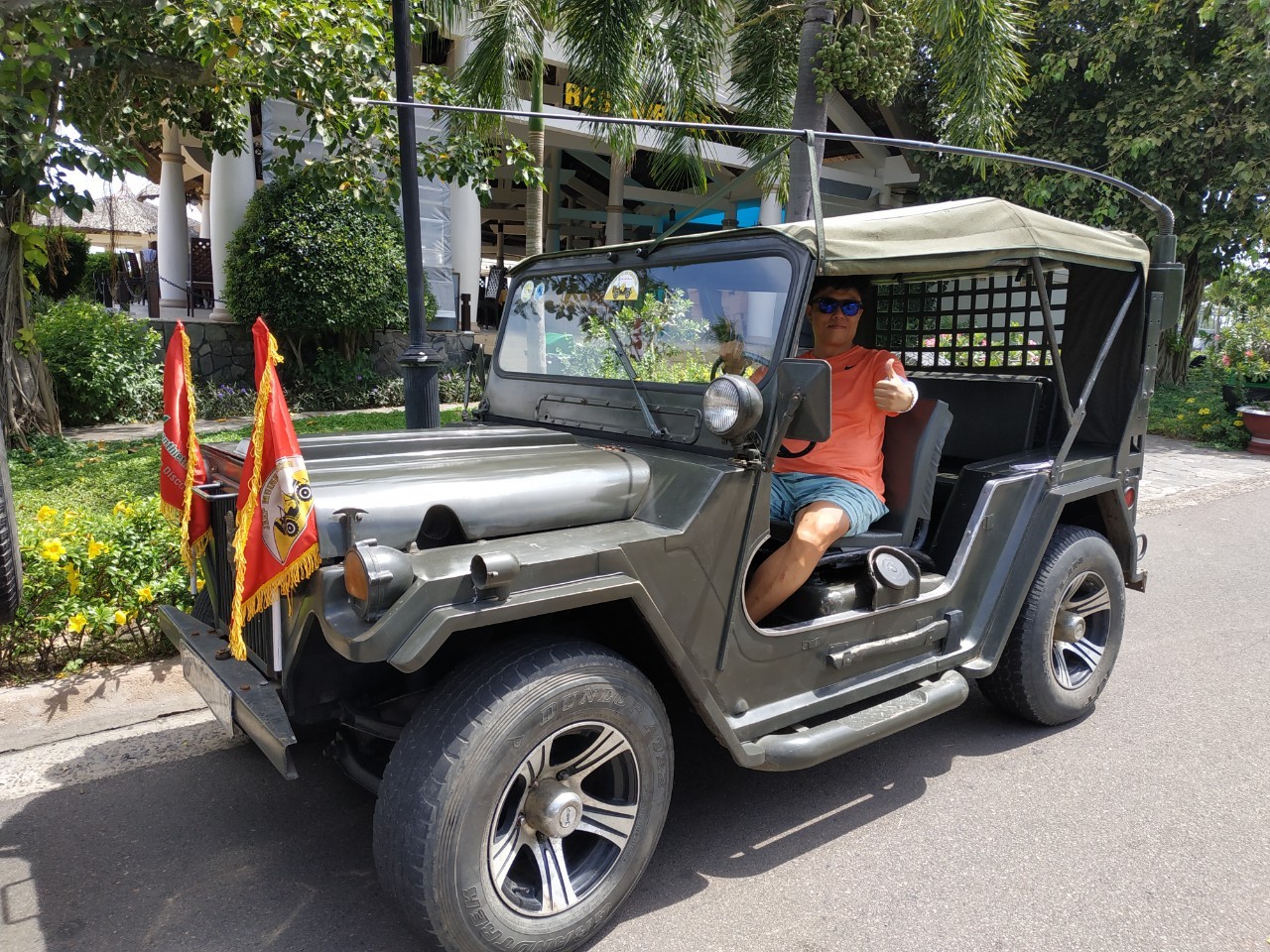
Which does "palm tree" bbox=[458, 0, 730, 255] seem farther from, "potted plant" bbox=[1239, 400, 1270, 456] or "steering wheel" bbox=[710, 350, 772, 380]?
"potted plant" bbox=[1239, 400, 1270, 456]

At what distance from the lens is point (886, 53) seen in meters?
7.99

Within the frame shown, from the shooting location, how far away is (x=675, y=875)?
269cm

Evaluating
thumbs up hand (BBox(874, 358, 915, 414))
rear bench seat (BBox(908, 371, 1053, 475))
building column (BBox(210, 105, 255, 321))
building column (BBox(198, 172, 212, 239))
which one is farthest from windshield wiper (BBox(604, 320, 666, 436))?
building column (BBox(198, 172, 212, 239))

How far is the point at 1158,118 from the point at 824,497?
12.2m

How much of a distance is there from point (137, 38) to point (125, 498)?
3315 mm

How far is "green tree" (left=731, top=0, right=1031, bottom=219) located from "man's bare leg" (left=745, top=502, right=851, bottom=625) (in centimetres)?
482

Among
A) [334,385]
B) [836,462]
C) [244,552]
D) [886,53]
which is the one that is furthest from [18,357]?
[886,53]

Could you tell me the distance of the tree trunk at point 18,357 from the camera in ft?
23.7

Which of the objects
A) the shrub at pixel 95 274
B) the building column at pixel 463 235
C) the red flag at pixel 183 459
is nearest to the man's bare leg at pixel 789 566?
the red flag at pixel 183 459

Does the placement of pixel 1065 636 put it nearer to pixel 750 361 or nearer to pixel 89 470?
pixel 750 361

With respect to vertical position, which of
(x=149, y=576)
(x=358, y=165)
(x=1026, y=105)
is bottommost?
(x=149, y=576)

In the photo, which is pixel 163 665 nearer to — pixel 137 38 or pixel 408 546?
pixel 408 546

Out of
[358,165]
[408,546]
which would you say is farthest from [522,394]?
[358,165]

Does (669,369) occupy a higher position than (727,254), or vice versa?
(727,254)
